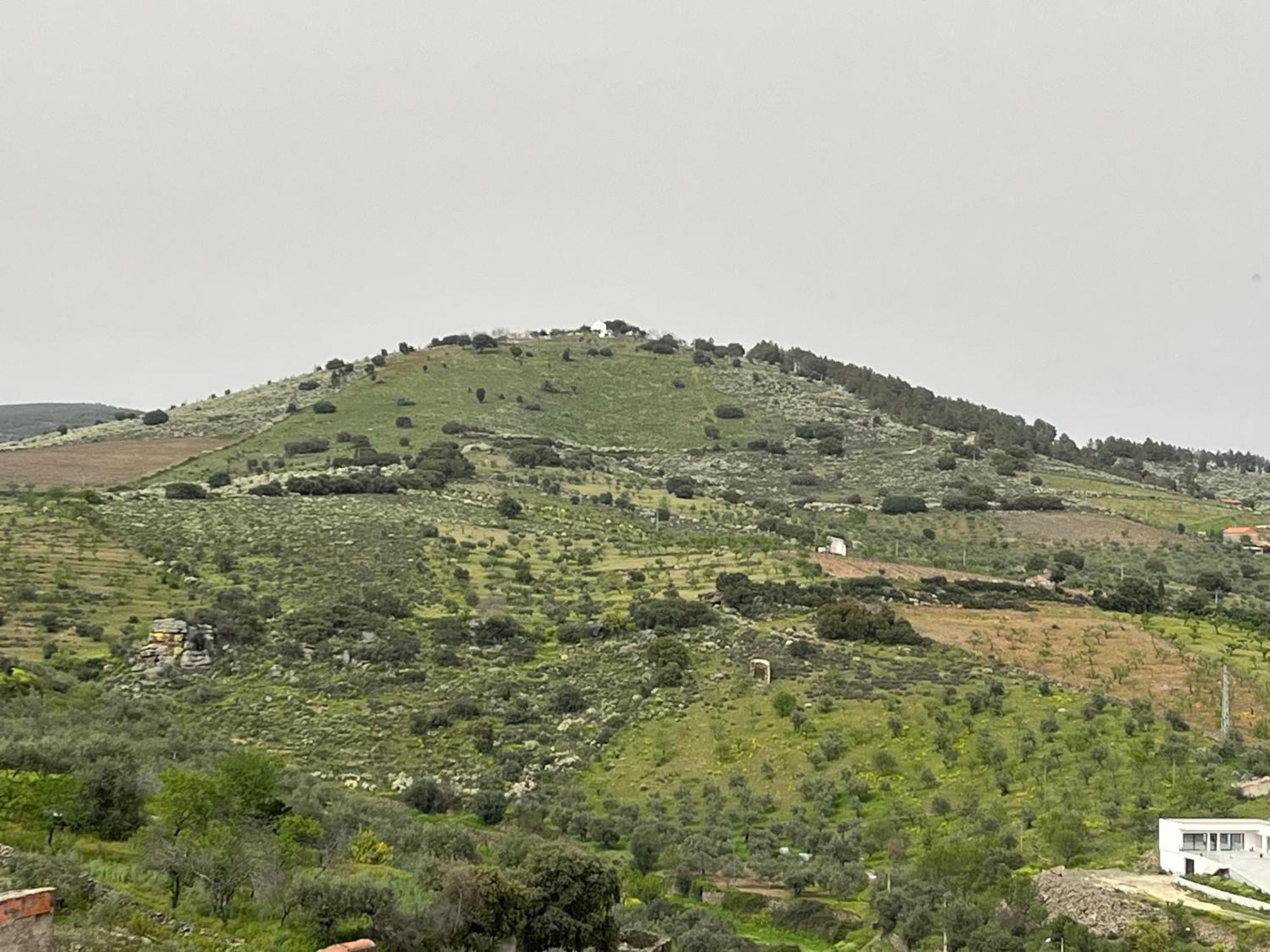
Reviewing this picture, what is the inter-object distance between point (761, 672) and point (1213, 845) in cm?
1781

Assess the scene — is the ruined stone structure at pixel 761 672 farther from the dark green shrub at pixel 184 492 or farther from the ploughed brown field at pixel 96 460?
the ploughed brown field at pixel 96 460

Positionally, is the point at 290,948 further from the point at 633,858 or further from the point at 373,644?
the point at 373,644

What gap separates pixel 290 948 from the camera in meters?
16.1

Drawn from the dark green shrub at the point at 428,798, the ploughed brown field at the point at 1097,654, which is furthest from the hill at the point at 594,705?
the ploughed brown field at the point at 1097,654

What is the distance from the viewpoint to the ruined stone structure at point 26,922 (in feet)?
38.2

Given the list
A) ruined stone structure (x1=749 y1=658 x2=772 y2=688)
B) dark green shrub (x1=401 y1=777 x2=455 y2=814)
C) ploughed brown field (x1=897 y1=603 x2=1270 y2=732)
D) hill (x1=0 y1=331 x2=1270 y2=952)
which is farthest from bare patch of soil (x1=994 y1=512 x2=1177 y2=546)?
dark green shrub (x1=401 y1=777 x2=455 y2=814)

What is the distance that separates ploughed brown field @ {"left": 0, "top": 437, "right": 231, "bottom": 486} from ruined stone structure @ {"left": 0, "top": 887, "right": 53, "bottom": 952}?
69.8m

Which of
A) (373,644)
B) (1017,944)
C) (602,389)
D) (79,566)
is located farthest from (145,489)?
(1017,944)

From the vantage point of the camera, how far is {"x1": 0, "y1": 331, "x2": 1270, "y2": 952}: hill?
2053cm

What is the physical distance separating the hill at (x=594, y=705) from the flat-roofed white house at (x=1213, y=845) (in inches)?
46.1

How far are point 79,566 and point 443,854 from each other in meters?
31.0

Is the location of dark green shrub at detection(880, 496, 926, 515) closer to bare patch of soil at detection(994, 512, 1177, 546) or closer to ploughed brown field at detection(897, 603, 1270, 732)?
bare patch of soil at detection(994, 512, 1177, 546)

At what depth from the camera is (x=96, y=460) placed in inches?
3425

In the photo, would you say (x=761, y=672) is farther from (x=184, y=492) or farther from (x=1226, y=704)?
(x=184, y=492)
